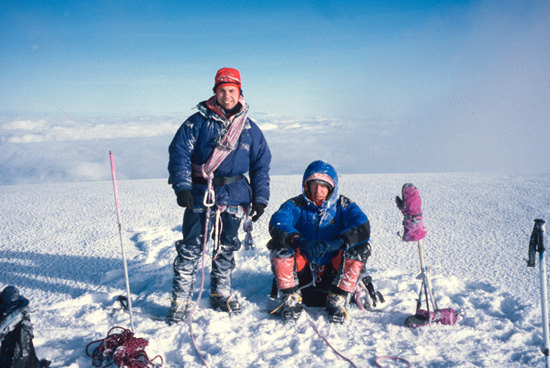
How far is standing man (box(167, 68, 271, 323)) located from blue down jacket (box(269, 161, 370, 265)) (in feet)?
0.75

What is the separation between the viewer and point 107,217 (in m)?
5.70

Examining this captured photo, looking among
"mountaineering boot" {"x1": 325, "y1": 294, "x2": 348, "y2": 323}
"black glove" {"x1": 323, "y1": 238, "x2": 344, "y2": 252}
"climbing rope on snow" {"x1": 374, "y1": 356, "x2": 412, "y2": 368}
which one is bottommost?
"climbing rope on snow" {"x1": 374, "y1": 356, "x2": 412, "y2": 368}

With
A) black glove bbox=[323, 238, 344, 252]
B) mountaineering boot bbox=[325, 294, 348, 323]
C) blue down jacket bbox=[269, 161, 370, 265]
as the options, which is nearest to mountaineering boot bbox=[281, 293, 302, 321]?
mountaineering boot bbox=[325, 294, 348, 323]

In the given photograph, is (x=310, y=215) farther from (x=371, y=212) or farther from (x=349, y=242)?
(x=371, y=212)

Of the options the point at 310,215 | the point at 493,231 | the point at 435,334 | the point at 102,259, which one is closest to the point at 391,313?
the point at 435,334

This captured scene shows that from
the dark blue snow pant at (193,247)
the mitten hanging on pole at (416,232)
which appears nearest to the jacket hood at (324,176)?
the mitten hanging on pole at (416,232)

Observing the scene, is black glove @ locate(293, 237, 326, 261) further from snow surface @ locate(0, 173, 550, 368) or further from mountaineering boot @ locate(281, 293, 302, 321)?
snow surface @ locate(0, 173, 550, 368)

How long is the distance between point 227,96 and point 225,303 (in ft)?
5.46

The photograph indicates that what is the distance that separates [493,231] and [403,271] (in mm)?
1844

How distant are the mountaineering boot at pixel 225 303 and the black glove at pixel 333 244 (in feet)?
3.05

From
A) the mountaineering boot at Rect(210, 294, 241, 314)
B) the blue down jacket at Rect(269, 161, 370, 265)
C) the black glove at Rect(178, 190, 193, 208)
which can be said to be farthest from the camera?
the mountaineering boot at Rect(210, 294, 241, 314)

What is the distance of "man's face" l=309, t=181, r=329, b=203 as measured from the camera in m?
2.71

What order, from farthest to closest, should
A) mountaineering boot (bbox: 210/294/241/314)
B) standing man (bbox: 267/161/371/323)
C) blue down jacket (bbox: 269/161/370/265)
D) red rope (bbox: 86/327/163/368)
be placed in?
mountaineering boot (bbox: 210/294/241/314)
blue down jacket (bbox: 269/161/370/265)
standing man (bbox: 267/161/371/323)
red rope (bbox: 86/327/163/368)

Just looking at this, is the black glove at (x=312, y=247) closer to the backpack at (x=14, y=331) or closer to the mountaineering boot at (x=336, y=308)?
the mountaineering boot at (x=336, y=308)
